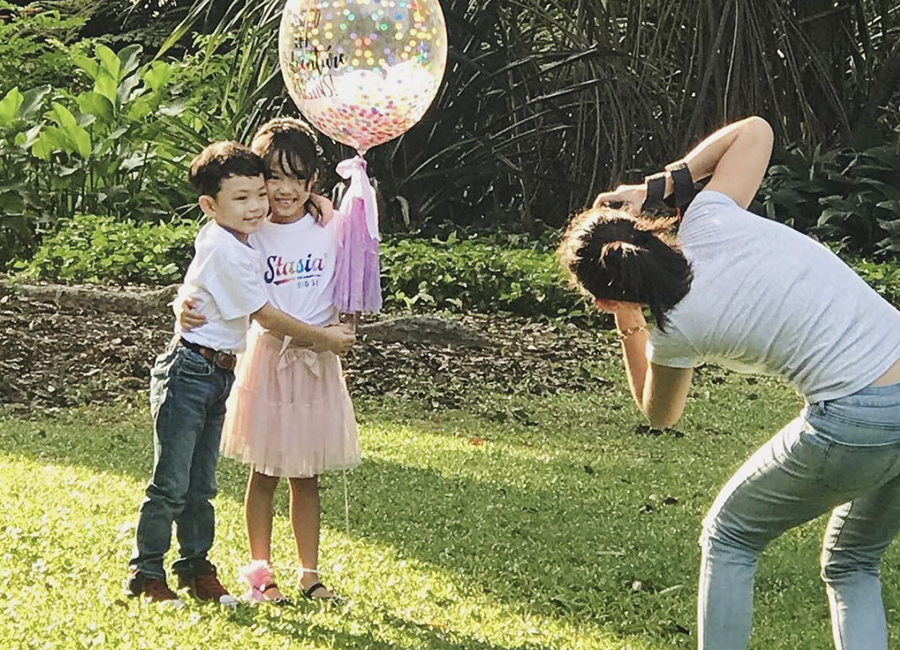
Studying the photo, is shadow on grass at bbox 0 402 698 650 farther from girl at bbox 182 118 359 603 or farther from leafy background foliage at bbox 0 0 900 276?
leafy background foliage at bbox 0 0 900 276

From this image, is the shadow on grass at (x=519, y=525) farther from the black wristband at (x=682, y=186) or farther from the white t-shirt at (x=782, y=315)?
the black wristband at (x=682, y=186)

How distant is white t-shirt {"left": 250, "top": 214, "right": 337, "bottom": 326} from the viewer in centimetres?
379

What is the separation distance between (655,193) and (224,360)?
4.12ft

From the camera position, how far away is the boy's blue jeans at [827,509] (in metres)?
2.73

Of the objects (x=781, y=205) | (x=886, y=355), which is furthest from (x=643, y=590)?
(x=781, y=205)

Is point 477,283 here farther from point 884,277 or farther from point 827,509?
point 827,509

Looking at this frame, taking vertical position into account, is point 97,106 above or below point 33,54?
below

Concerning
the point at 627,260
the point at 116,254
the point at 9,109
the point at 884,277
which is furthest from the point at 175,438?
the point at 9,109

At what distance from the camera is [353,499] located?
5.10 m

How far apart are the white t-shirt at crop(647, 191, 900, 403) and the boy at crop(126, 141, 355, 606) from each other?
1218 mm

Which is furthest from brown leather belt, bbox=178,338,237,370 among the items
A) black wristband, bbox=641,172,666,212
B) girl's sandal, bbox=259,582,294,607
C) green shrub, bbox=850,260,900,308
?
green shrub, bbox=850,260,900,308

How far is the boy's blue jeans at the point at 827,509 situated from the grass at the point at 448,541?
606mm

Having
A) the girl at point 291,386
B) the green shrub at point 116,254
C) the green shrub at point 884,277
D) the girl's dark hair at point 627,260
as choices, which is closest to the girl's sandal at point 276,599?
the girl at point 291,386

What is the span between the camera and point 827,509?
2.88m
